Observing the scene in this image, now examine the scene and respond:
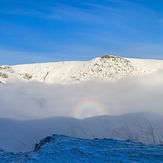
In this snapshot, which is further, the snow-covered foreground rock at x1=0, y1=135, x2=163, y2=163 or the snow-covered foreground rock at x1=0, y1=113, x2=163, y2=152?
the snow-covered foreground rock at x1=0, y1=113, x2=163, y2=152

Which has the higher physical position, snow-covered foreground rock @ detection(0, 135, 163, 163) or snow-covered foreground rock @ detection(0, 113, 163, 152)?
snow-covered foreground rock @ detection(0, 113, 163, 152)

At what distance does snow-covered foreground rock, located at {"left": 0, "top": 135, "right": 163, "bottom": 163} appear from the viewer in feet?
10.1

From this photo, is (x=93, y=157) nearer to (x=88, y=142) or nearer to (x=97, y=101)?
(x=88, y=142)

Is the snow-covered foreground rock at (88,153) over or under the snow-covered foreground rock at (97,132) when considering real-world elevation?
under

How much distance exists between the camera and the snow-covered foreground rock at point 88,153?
3.09 metres

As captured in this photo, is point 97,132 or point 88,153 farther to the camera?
point 97,132

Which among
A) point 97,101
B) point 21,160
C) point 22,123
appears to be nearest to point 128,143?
point 21,160

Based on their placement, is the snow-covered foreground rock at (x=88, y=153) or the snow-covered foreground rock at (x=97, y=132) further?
the snow-covered foreground rock at (x=97, y=132)

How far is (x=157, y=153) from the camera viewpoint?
129 inches

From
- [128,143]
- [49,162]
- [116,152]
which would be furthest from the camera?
[128,143]

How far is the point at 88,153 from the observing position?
3.18 meters

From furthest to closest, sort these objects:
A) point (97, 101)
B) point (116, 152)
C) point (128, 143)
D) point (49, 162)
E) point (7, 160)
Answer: point (97, 101)
point (128, 143)
point (7, 160)
point (116, 152)
point (49, 162)

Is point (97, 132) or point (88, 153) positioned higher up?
point (97, 132)

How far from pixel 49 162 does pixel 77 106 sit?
8138 cm
